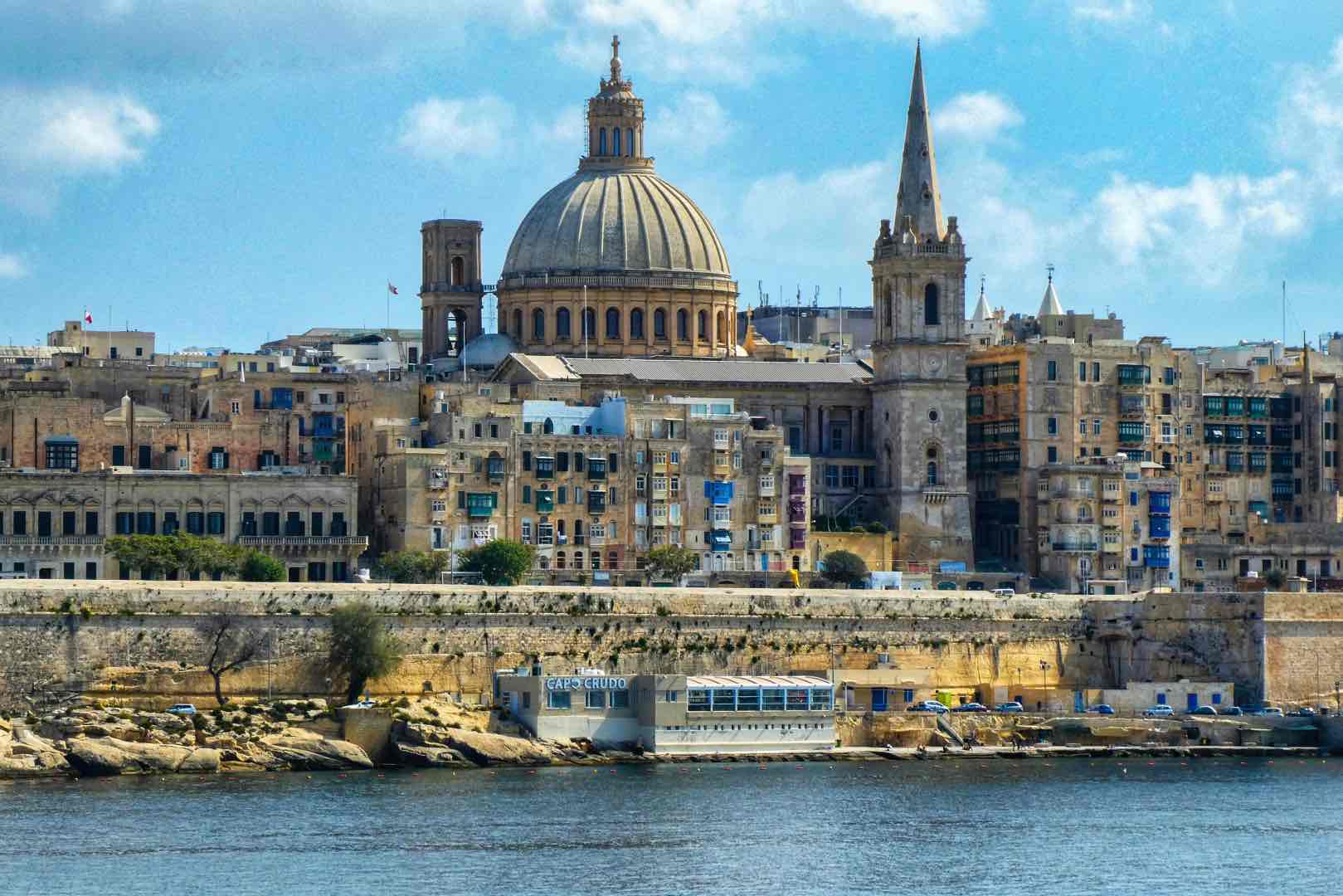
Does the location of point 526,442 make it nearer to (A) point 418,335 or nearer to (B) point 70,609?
(B) point 70,609

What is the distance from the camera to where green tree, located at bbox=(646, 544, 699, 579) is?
Answer: 107 metres

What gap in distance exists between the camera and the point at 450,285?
5020 inches

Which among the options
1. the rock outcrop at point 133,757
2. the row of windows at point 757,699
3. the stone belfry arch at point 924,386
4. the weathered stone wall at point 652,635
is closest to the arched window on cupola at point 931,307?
the stone belfry arch at point 924,386

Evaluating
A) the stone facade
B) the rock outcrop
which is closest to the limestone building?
the stone facade

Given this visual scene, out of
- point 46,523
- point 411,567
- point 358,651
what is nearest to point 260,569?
point 411,567

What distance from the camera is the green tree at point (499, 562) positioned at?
102 meters

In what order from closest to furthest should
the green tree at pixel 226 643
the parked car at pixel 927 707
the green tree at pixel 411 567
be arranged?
the green tree at pixel 226 643
the parked car at pixel 927 707
the green tree at pixel 411 567

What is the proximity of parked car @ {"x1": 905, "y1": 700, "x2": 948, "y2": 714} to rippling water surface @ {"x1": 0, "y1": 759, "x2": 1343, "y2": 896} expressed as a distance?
5.07m

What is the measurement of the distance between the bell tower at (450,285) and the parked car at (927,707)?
33.2m

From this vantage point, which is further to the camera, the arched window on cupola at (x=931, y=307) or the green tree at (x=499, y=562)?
the arched window on cupola at (x=931, y=307)

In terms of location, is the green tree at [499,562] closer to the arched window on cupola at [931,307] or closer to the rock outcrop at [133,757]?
the rock outcrop at [133,757]

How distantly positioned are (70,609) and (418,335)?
56989 mm

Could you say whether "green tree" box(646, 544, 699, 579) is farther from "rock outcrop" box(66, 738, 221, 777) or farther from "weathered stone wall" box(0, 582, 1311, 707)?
"rock outcrop" box(66, 738, 221, 777)

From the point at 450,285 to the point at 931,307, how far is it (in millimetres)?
19110
